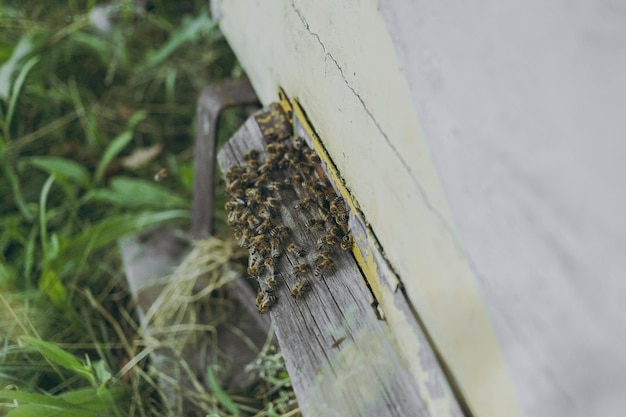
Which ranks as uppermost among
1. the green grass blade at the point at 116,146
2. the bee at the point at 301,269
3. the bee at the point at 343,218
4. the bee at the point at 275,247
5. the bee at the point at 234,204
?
the green grass blade at the point at 116,146

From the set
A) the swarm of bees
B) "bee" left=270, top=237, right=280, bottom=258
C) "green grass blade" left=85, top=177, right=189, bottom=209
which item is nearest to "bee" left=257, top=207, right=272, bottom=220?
the swarm of bees

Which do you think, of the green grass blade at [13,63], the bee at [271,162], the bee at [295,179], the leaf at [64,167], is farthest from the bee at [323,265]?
the green grass blade at [13,63]

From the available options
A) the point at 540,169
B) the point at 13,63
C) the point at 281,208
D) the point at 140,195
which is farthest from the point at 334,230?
the point at 13,63

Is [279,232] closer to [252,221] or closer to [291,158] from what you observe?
[252,221]

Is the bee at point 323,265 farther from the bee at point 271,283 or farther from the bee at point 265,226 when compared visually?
the bee at point 265,226

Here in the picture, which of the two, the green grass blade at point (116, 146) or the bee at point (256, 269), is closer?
the bee at point (256, 269)

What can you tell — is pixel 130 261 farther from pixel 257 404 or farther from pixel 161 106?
pixel 161 106

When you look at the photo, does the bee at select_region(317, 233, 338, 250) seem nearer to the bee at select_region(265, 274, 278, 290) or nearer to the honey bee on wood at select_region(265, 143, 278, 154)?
the bee at select_region(265, 274, 278, 290)

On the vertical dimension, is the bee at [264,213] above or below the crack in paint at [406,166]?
above
